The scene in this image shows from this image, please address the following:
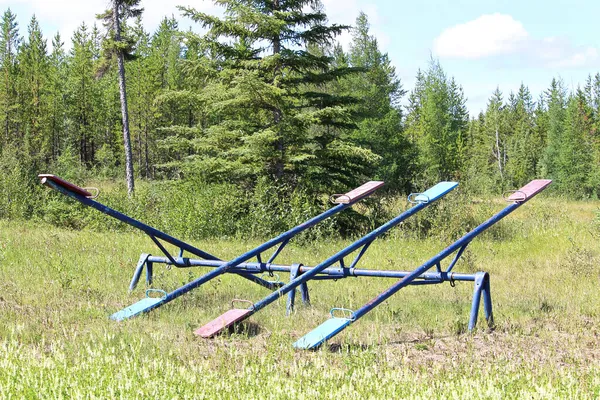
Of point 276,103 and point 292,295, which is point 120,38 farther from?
point 292,295

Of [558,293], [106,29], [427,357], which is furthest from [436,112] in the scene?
[427,357]

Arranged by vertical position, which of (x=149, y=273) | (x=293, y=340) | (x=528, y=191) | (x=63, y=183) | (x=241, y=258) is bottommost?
(x=293, y=340)

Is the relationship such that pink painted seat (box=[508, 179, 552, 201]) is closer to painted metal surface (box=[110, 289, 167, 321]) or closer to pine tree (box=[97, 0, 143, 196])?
painted metal surface (box=[110, 289, 167, 321])

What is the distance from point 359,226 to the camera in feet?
53.0

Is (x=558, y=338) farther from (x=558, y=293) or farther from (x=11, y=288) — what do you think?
(x=11, y=288)

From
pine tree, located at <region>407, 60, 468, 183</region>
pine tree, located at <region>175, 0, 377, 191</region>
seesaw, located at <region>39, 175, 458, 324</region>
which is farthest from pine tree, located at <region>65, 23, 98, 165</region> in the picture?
seesaw, located at <region>39, 175, 458, 324</region>

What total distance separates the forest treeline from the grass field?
5816 millimetres

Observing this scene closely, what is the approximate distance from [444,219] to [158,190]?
28.7 ft

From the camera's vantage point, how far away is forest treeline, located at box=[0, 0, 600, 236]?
51.0ft

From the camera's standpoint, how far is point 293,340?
5.25 metres

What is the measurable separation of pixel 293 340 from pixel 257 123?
38.1ft

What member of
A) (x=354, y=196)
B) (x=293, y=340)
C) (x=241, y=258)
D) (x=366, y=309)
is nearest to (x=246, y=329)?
(x=293, y=340)

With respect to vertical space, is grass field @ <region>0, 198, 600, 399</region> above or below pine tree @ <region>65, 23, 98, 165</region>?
below

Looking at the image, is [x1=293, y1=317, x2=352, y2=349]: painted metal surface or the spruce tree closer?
[x1=293, y1=317, x2=352, y2=349]: painted metal surface
